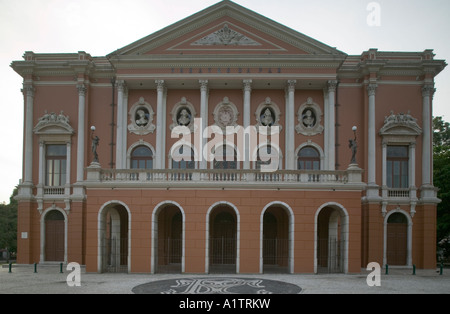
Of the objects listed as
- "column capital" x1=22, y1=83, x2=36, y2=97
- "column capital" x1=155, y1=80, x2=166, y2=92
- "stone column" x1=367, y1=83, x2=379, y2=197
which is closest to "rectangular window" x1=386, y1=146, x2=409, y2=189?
"stone column" x1=367, y1=83, x2=379, y2=197

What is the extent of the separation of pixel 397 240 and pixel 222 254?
485 inches

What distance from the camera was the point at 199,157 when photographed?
30469mm

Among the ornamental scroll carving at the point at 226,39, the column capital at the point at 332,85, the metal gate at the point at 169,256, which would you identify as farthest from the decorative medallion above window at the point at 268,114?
the metal gate at the point at 169,256

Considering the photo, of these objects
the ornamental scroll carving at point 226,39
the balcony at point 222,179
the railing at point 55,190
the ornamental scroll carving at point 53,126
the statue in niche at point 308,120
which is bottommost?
the railing at point 55,190

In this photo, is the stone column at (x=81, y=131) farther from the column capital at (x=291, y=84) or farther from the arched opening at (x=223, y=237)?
the column capital at (x=291, y=84)

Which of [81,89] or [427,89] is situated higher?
[427,89]

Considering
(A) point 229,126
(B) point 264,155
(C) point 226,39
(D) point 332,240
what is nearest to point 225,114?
(A) point 229,126

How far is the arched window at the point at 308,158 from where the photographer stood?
103ft

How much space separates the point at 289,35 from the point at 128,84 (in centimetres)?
1179

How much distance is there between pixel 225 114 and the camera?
31.7m

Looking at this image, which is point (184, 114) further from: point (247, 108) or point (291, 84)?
point (291, 84)

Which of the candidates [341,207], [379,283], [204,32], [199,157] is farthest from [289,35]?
[379,283]

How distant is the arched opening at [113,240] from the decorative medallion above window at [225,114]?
9.07 meters
